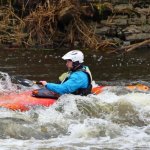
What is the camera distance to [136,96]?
10.3 metres

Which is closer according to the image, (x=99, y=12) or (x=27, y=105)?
(x=27, y=105)

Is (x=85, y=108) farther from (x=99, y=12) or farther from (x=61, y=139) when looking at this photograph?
(x=99, y=12)

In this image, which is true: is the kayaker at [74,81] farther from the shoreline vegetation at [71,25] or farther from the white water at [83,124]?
the shoreline vegetation at [71,25]

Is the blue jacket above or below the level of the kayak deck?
above

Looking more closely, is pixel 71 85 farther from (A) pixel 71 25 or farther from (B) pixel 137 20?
(B) pixel 137 20

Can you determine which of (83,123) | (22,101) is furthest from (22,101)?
(83,123)

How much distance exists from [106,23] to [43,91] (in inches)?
380

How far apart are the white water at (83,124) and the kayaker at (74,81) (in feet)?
0.50

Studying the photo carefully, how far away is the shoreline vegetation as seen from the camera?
1828 centimetres

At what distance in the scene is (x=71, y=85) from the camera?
9.65 meters

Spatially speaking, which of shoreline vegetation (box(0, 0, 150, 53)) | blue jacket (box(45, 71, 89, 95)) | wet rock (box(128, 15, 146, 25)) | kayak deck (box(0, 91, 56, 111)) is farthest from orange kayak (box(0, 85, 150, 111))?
wet rock (box(128, 15, 146, 25))

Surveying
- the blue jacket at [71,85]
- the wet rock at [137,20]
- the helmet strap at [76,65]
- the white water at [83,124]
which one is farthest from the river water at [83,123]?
the wet rock at [137,20]

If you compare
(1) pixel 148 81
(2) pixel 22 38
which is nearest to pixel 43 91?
(1) pixel 148 81

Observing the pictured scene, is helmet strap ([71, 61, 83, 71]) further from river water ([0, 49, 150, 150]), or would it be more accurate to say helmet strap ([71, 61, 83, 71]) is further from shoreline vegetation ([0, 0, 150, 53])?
shoreline vegetation ([0, 0, 150, 53])
